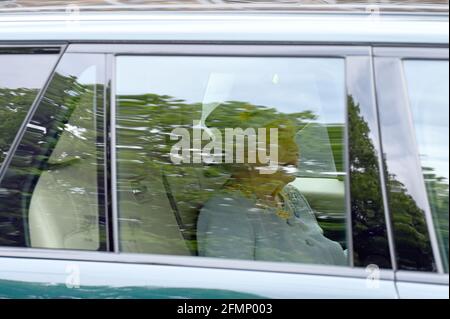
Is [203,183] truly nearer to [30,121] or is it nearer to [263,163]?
[263,163]

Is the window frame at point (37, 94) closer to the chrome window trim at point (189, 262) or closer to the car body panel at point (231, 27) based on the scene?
the car body panel at point (231, 27)

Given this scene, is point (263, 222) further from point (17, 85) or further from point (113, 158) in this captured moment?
point (17, 85)

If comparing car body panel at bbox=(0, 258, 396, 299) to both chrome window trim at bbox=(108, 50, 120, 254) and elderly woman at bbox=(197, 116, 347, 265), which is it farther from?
elderly woman at bbox=(197, 116, 347, 265)

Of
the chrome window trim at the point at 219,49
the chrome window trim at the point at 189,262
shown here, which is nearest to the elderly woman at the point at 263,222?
the chrome window trim at the point at 189,262

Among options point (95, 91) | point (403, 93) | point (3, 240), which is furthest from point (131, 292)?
point (403, 93)

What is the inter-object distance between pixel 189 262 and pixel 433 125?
0.80m

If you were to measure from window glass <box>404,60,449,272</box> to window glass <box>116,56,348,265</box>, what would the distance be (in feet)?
0.70

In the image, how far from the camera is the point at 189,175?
96.0 inches

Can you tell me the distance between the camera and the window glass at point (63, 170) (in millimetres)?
2023

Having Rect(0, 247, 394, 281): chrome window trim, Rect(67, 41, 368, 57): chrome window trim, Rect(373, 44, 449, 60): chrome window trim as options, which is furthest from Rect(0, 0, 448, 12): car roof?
Rect(0, 247, 394, 281): chrome window trim

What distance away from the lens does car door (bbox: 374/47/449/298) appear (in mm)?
1755

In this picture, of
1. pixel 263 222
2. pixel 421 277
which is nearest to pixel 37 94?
pixel 263 222
